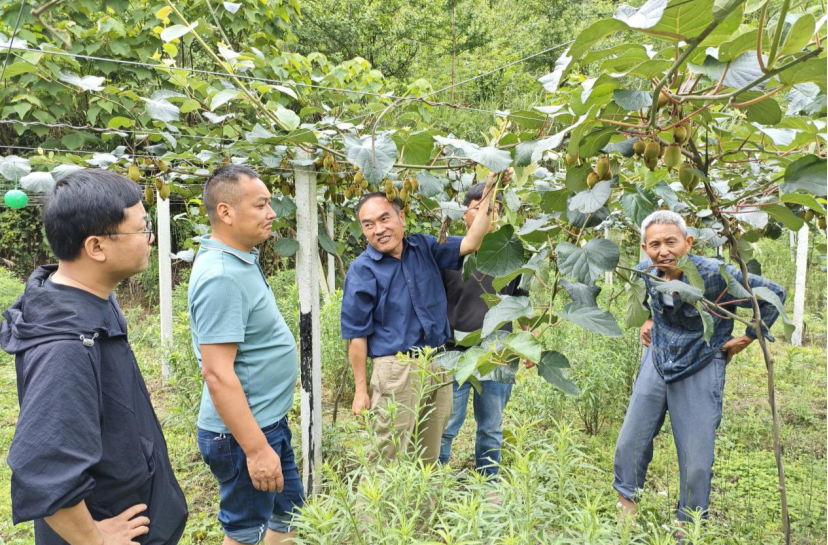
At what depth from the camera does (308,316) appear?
7.38 ft

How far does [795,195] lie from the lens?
3.25 feet

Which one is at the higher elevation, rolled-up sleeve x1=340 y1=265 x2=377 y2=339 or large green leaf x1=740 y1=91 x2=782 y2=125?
large green leaf x1=740 y1=91 x2=782 y2=125

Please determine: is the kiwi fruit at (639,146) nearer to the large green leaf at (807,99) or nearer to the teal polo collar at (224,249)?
the large green leaf at (807,99)

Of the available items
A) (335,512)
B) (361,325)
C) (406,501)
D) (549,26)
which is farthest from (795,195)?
(549,26)

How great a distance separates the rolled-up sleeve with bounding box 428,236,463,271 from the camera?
2.28 metres

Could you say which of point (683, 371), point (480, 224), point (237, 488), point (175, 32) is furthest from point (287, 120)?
point (683, 371)

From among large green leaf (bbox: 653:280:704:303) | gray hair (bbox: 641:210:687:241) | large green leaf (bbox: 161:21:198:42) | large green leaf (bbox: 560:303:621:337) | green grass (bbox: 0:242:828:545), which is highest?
large green leaf (bbox: 161:21:198:42)

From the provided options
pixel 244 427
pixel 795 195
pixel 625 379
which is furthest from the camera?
pixel 625 379

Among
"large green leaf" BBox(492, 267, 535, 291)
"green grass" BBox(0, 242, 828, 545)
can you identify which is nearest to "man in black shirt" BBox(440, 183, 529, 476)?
"green grass" BBox(0, 242, 828, 545)

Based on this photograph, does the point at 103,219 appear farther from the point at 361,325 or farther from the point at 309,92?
the point at 309,92

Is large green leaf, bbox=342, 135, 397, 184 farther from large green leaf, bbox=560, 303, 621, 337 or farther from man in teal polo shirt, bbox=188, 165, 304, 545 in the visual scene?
large green leaf, bbox=560, 303, 621, 337

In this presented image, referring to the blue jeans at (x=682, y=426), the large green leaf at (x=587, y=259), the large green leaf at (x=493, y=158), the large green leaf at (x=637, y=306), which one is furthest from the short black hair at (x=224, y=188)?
the blue jeans at (x=682, y=426)

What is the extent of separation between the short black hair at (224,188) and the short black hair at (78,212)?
19.8 inches

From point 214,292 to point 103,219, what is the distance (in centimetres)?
46
